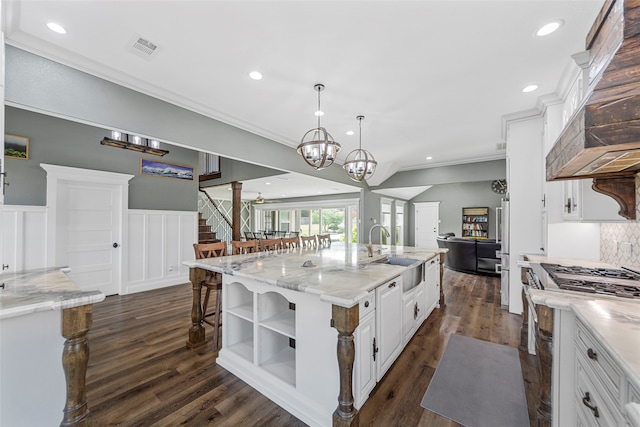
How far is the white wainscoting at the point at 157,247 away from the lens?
4527 mm

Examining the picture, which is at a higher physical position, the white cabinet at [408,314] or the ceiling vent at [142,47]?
the ceiling vent at [142,47]

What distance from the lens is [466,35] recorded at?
1965 mm

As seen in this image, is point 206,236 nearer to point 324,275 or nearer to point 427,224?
point 324,275

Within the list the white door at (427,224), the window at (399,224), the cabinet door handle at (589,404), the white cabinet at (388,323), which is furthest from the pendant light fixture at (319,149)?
the white door at (427,224)

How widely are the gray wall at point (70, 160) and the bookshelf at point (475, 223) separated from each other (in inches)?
366

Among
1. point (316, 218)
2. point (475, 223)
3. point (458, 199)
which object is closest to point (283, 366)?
point (316, 218)

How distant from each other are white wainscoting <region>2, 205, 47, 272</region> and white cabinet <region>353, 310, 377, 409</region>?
4.12 meters

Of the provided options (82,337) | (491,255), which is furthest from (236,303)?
(491,255)

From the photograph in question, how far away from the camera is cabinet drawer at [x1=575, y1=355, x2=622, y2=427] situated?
89 cm

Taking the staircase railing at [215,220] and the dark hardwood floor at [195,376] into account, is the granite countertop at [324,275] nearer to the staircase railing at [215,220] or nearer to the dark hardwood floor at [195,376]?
the dark hardwood floor at [195,376]

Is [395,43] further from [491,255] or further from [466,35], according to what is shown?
[491,255]

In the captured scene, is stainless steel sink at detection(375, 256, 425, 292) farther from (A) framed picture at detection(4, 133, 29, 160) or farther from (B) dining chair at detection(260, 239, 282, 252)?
(A) framed picture at detection(4, 133, 29, 160)

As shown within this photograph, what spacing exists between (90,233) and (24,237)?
2.46ft

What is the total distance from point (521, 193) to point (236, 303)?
151 inches
